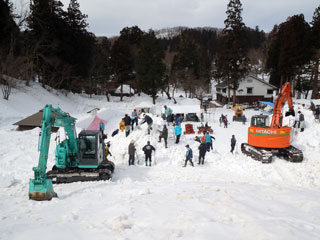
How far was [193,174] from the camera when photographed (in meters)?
10.9

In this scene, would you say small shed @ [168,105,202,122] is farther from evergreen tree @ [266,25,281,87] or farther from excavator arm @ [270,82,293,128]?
evergreen tree @ [266,25,281,87]

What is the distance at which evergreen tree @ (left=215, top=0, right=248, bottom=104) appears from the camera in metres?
32.1

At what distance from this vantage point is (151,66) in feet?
133

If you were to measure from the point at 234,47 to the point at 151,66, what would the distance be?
1447 centimetres

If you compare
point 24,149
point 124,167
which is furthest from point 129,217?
point 24,149

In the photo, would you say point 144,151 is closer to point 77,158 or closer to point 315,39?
point 77,158

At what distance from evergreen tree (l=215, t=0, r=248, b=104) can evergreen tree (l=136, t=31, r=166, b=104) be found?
1167 cm

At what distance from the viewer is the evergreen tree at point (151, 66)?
40.7 meters

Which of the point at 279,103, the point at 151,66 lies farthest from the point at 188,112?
the point at 151,66

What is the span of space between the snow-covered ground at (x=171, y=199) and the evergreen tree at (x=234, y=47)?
18963mm

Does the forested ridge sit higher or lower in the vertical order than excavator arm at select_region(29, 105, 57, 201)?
higher

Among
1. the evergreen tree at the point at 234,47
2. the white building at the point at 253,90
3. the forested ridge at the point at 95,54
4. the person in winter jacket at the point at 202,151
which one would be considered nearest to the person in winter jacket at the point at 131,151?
the person in winter jacket at the point at 202,151

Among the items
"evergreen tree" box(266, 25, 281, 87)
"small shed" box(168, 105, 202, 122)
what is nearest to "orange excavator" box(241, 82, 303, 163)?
"small shed" box(168, 105, 202, 122)

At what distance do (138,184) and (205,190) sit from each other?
2.74 metres
